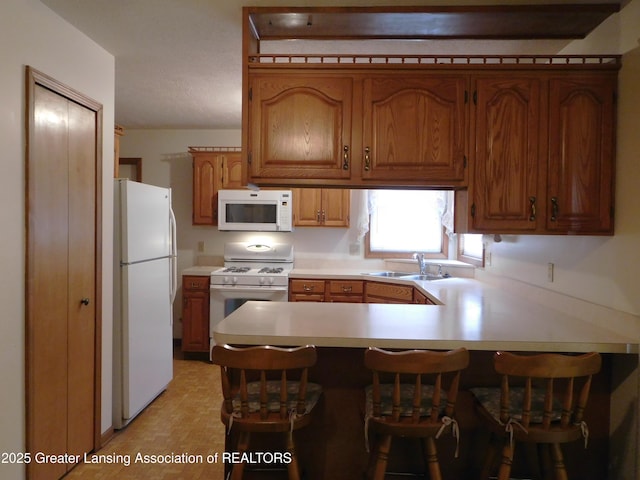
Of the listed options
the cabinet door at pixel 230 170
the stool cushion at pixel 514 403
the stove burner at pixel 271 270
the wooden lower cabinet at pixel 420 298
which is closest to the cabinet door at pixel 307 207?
the stove burner at pixel 271 270

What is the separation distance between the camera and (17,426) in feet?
5.59

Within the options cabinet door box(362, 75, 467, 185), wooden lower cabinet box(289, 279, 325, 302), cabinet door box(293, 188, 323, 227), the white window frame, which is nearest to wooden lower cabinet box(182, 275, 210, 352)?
wooden lower cabinet box(289, 279, 325, 302)

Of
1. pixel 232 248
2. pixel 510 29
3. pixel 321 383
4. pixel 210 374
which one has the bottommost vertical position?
pixel 210 374

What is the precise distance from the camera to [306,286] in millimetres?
3723

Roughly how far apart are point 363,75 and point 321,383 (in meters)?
1.49

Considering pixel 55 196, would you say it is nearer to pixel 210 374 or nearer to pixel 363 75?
pixel 363 75

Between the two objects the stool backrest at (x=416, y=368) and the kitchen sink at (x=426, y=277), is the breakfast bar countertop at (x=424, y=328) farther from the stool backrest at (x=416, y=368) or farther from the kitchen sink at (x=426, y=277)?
the kitchen sink at (x=426, y=277)

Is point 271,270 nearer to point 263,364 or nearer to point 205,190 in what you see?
point 205,190

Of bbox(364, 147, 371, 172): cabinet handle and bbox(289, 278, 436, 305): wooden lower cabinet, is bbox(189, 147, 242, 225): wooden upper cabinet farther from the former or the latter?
bbox(364, 147, 371, 172): cabinet handle

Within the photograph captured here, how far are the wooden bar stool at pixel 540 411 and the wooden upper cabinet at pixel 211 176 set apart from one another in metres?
3.22

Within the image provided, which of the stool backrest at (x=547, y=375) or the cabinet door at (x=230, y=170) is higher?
the cabinet door at (x=230, y=170)

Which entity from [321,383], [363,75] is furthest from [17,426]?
[363,75]

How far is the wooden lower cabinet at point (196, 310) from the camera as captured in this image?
3842mm

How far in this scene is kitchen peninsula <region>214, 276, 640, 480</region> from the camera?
5.07 feet
